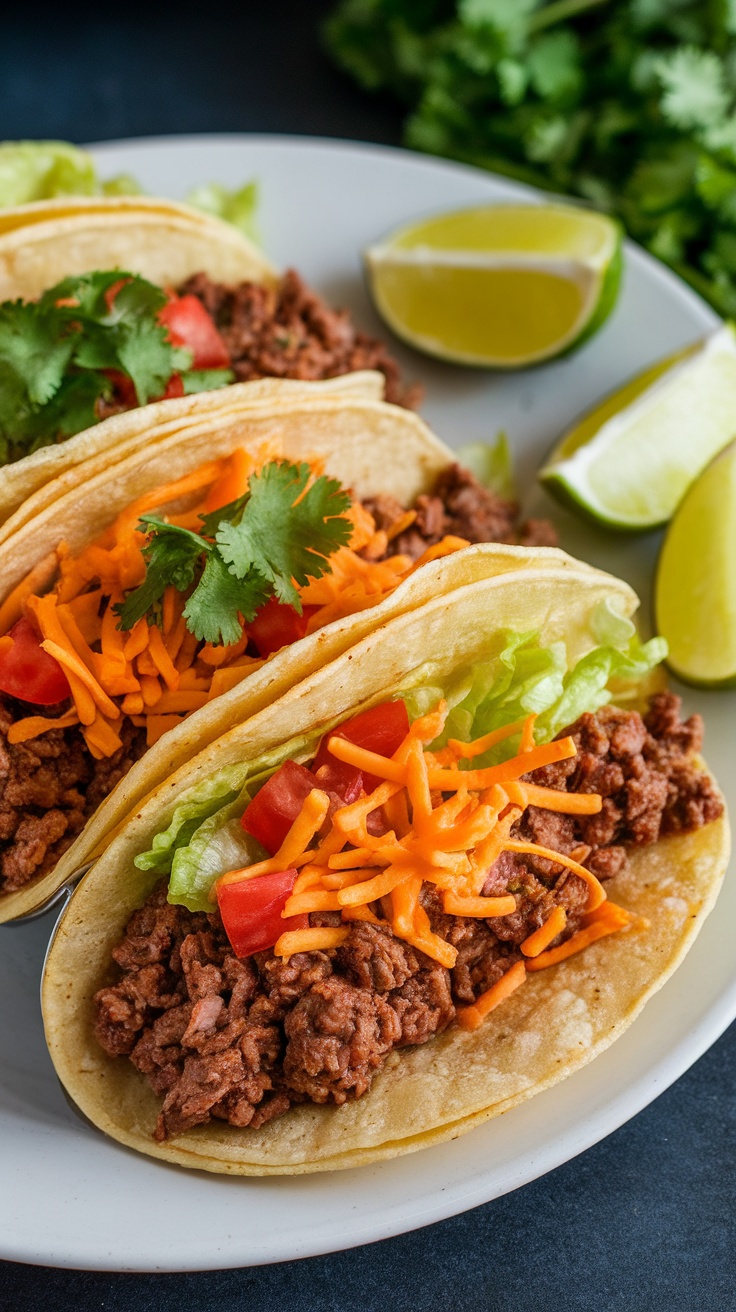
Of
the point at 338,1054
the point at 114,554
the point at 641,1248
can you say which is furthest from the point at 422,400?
the point at 641,1248

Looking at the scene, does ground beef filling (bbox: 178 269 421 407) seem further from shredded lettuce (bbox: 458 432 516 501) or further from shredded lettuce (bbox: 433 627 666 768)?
shredded lettuce (bbox: 433 627 666 768)

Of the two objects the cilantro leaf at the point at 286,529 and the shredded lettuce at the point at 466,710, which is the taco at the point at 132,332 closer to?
the cilantro leaf at the point at 286,529

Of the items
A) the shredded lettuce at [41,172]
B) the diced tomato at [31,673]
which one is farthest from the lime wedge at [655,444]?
the shredded lettuce at [41,172]

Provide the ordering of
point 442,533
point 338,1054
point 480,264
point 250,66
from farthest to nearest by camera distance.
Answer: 1. point 250,66
2. point 480,264
3. point 442,533
4. point 338,1054

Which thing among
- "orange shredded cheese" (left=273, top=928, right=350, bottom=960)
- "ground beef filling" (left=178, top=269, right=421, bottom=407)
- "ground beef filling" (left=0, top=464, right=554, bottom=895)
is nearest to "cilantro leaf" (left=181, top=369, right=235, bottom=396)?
"ground beef filling" (left=178, top=269, right=421, bottom=407)

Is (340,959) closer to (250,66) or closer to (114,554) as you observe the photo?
(114,554)
